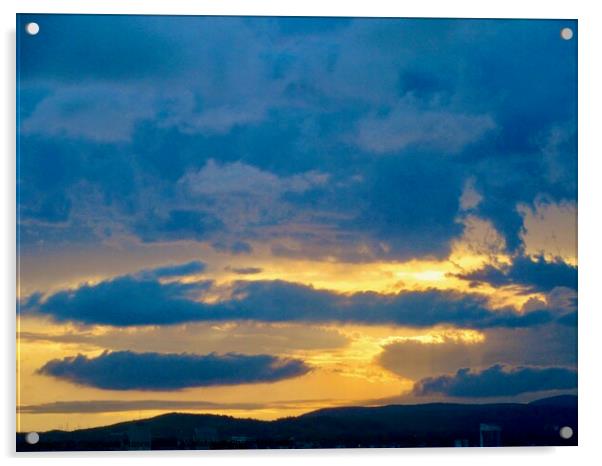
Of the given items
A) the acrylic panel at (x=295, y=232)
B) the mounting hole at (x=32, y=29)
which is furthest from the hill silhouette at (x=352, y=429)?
the mounting hole at (x=32, y=29)

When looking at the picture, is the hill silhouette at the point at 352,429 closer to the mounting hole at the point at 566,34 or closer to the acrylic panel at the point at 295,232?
the acrylic panel at the point at 295,232

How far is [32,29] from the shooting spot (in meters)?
6.14

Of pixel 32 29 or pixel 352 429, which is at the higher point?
pixel 32 29

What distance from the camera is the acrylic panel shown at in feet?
20.0

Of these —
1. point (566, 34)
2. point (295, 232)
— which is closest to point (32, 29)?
point (295, 232)

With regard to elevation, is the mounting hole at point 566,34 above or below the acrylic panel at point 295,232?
above

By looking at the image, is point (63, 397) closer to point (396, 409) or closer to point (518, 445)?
point (396, 409)

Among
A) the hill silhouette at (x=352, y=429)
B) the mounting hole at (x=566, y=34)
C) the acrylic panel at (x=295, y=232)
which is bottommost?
the hill silhouette at (x=352, y=429)

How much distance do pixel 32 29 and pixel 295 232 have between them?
1.90 metres

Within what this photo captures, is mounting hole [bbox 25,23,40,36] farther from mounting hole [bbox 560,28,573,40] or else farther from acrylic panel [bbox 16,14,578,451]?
mounting hole [bbox 560,28,573,40]

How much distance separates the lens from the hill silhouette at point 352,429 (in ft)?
20.0

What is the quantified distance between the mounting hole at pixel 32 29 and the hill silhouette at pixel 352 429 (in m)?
2.27

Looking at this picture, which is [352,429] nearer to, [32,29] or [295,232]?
[295,232]

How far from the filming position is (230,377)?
611 centimetres
